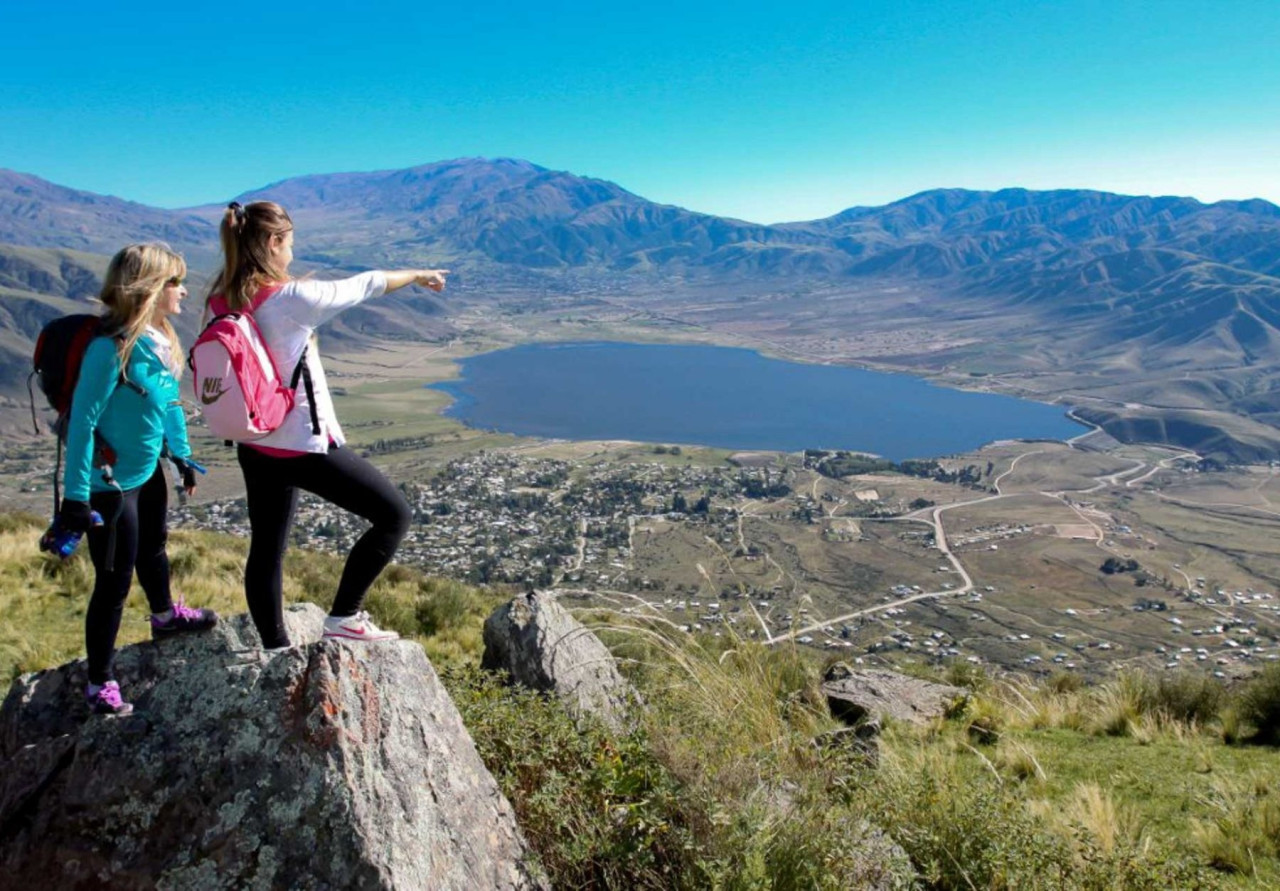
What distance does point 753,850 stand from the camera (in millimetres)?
2381

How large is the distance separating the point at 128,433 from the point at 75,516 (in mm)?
421

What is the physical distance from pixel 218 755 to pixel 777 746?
87.7 inches

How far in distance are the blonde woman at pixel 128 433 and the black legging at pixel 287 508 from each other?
258mm

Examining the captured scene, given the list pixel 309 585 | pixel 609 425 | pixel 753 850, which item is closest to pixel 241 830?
pixel 753 850

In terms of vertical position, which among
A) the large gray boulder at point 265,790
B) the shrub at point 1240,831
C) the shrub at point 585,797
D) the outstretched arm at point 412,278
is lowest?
the shrub at point 1240,831

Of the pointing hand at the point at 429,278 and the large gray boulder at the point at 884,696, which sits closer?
the pointing hand at the point at 429,278

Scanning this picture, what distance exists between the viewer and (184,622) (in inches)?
120

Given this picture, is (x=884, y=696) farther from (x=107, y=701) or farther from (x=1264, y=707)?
(x=107, y=701)

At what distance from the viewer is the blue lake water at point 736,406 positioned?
238 ft

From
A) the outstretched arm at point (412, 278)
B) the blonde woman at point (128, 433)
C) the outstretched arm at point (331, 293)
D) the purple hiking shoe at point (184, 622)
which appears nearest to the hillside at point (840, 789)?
the purple hiking shoe at point (184, 622)

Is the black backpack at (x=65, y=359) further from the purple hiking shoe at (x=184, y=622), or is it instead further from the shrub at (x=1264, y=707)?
the shrub at (x=1264, y=707)

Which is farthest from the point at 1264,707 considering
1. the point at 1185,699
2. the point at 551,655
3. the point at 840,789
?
the point at 551,655

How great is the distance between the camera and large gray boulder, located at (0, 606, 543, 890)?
2.11 meters

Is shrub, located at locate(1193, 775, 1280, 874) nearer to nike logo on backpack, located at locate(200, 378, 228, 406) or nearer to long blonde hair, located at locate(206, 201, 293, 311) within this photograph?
nike logo on backpack, located at locate(200, 378, 228, 406)
